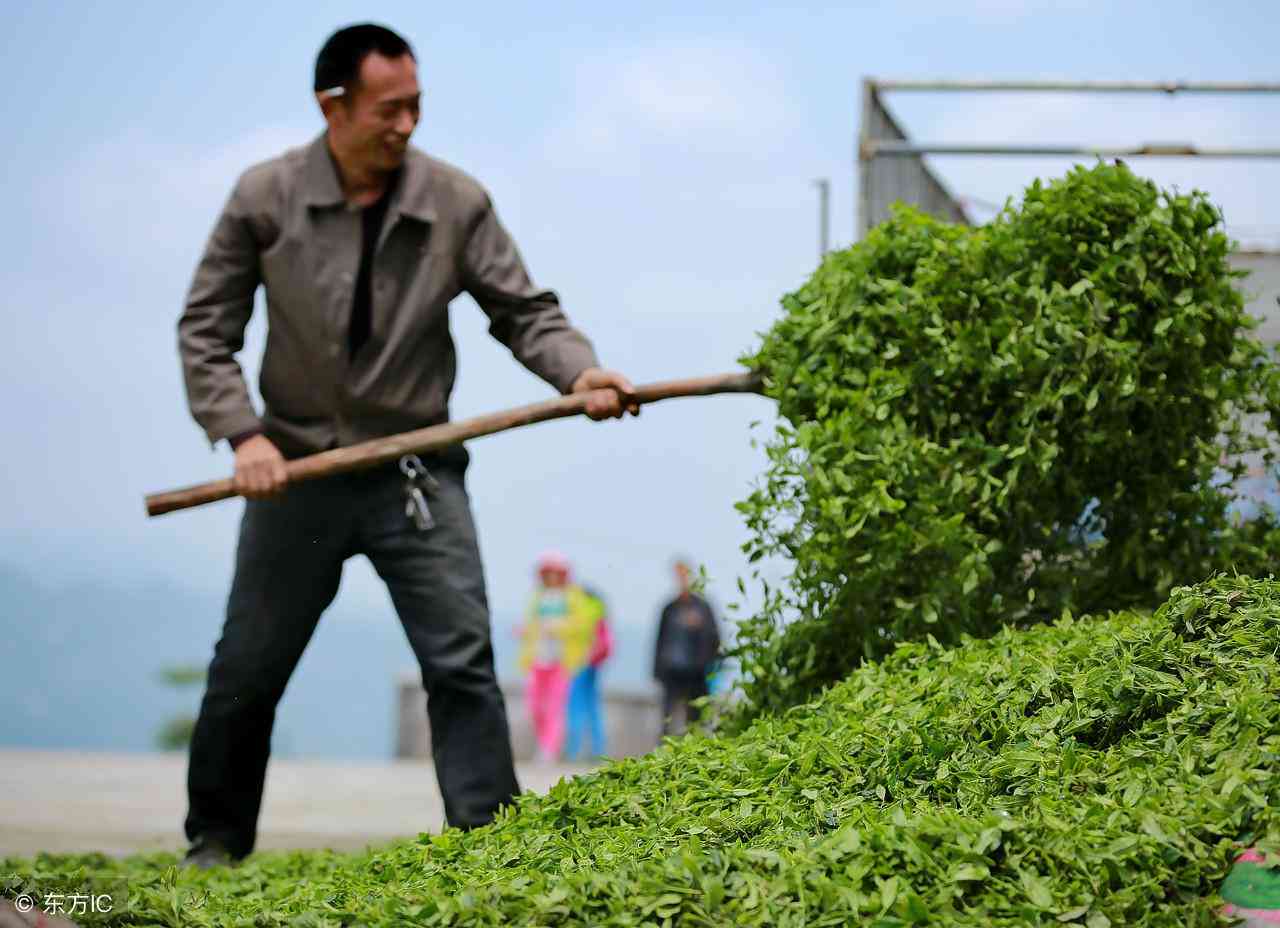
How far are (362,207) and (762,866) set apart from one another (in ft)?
8.58

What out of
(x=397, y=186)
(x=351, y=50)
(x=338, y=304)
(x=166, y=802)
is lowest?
(x=166, y=802)

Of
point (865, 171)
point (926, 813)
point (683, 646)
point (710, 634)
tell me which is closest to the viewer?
point (926, 813)

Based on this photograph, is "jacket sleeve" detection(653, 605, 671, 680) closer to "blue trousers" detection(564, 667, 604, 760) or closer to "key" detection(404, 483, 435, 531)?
"blue trousers" detection(564, 667, 604, 760)

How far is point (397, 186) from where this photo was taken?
5000 millimetres

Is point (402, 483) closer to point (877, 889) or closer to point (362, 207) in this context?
point (362, 207)

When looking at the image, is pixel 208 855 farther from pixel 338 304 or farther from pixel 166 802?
pixel 166 802

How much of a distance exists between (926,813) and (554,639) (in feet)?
32.0

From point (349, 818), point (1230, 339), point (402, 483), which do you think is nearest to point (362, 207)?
point (402, 483)

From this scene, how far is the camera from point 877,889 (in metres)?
3.03

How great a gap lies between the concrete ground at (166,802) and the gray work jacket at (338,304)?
123 centimetres

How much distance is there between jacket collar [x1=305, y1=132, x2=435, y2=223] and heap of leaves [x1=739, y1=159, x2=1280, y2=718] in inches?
43.1

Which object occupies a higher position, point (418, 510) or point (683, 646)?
point (418, 510)

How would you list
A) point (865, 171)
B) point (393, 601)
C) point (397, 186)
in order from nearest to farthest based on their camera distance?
1. point (393, 601)
2. point (397, 186)
3. point (865, 171)

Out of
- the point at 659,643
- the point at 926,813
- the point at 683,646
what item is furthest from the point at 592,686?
the point at 926,813
